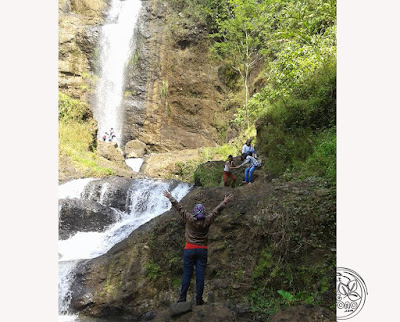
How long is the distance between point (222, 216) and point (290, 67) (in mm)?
7330

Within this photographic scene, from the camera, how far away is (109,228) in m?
12.0

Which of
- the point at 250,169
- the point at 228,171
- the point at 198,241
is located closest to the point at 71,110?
the point at 228,171

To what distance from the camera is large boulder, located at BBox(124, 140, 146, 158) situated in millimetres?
24906

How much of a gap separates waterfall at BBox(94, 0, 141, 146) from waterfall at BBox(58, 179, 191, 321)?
13343mm

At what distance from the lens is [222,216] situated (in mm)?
7723

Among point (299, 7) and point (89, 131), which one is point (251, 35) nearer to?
point (299, 7)

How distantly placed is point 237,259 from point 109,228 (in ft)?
20.4

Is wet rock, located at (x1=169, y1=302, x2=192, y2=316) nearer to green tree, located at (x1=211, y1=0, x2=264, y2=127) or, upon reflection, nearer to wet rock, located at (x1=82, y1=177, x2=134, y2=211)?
wet rock, located at (x1=82, y1=177, x2=134, y2=211)

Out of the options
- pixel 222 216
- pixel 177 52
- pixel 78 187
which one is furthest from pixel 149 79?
pixel 222 216

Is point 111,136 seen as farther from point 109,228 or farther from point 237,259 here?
point 237,259

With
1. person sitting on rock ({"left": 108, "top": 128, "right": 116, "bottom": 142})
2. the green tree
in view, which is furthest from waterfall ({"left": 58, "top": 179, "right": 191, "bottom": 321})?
person sitting on rock ({"left": 108, "top": 128, "right": 116, "bottom": 142})

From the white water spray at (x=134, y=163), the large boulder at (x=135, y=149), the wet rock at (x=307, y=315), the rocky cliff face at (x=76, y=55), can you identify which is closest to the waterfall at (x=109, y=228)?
the wet rock at (x=307, y=315)

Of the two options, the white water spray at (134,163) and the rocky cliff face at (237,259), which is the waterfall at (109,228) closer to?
the rocky cliff face at (237,259)

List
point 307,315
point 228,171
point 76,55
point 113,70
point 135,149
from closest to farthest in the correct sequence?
point 307,315 → point 228,171 → point 135,149 → point 76,55 → point 113,70
